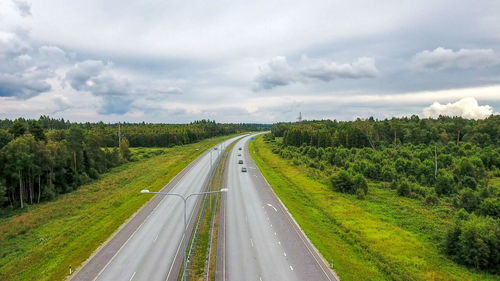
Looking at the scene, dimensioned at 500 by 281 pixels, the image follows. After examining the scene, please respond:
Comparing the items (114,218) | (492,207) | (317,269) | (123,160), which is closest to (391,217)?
(492,207)

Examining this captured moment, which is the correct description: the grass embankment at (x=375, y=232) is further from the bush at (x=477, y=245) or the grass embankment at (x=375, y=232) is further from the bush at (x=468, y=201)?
the bush at (x=468, y=201)

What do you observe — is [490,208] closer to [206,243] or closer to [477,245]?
[477,245]

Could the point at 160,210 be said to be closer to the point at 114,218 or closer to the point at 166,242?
the point at 114,218

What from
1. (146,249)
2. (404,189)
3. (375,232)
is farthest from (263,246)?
(404,189)

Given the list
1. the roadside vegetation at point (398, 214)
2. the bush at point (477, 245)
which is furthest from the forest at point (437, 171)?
the roadside vegetation at point (398, 214)

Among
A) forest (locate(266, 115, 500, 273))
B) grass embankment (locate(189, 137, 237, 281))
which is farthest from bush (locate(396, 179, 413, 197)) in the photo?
grass embankment (locate(189, 137, 237, 281))
